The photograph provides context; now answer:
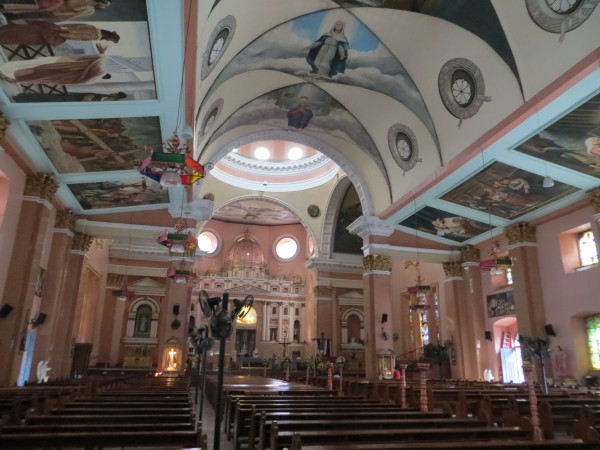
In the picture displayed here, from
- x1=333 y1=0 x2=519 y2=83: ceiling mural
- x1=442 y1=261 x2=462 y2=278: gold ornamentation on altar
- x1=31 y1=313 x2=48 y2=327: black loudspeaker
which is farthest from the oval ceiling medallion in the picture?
x1=31 y1=313 x2=48 y2=327: black loudspeaker

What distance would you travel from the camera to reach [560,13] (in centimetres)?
791

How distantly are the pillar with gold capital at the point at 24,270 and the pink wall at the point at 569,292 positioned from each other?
48.1ft

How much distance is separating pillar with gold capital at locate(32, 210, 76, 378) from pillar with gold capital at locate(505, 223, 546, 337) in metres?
14.6

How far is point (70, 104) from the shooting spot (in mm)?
7645

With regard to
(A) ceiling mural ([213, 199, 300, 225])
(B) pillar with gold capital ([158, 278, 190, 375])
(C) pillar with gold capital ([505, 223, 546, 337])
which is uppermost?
(A) ceiling mural ([213, 199, 300, 225])

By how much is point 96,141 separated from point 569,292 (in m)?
13.8

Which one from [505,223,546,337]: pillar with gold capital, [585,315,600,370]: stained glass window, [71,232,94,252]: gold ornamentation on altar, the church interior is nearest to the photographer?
the church interior

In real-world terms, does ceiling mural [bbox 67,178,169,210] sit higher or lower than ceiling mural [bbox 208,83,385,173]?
lower

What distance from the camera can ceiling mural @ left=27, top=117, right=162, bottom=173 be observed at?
8.60 m

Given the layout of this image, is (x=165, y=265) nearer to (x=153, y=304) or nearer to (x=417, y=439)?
(x=153, y=304)

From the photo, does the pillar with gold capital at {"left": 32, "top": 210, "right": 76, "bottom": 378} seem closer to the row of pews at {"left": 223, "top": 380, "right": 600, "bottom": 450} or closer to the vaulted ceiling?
the vaulted ceiling

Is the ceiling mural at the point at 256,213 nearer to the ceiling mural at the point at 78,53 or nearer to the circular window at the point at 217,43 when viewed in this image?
the circular window at the point at 217,43

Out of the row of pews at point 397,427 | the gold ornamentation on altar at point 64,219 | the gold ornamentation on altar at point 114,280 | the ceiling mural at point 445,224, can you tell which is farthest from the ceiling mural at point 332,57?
the gold ornamentation on altar at point 114,280

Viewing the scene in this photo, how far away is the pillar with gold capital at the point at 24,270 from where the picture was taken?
9.61 m
